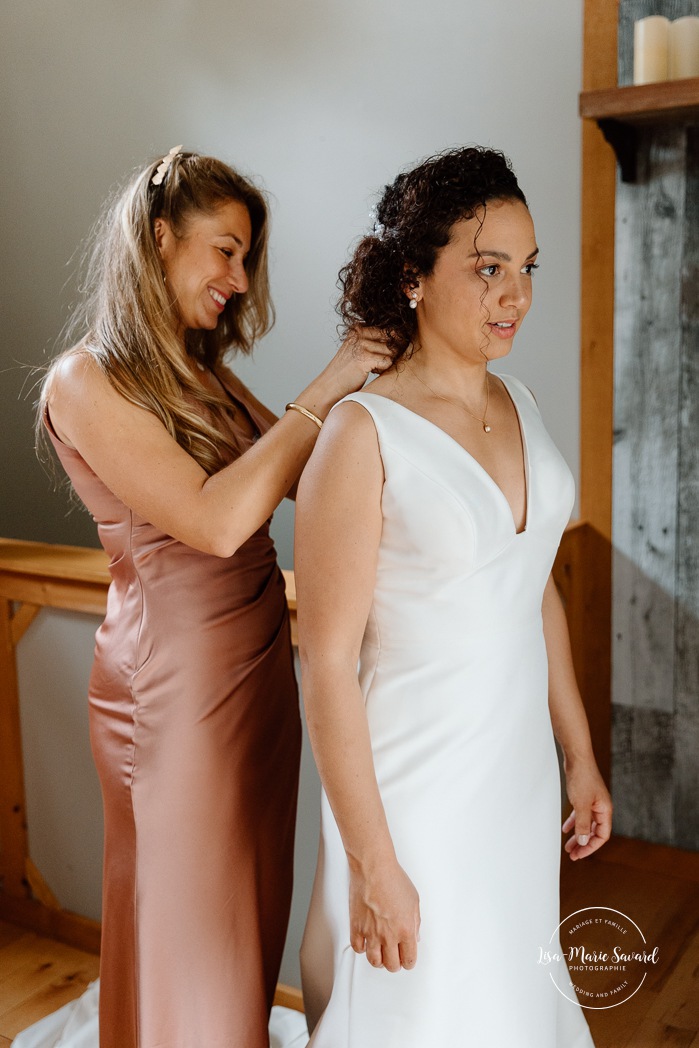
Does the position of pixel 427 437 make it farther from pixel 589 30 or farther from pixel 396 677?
pixel 589 30

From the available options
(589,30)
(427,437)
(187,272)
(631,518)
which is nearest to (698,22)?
(589,30)

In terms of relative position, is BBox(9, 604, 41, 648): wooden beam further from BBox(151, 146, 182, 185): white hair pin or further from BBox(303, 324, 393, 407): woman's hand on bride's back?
BBox(303, 324, 393, 407): woman's hand on bride's back

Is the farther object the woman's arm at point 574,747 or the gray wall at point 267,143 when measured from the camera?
the gray wall at point 267,143

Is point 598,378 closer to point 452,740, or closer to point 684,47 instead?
point 684,47

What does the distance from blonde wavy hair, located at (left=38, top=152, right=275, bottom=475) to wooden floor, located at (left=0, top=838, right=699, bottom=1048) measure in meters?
1.53

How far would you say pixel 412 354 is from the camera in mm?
1404

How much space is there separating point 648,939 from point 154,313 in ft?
6.37

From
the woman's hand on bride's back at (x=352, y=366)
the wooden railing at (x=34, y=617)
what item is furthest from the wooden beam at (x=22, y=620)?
the woman's hand on bride's back at (x=352, y=366)

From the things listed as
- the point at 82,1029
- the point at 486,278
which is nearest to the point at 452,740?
the point at 486,278

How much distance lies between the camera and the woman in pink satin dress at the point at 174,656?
1.59 m

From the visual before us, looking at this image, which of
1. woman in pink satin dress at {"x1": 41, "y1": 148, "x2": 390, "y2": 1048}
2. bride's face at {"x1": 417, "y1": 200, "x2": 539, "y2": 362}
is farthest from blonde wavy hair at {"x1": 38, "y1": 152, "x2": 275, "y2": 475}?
bride's face at {"x1": 417, "y1": 200, "x2": 539, "y2": 362}

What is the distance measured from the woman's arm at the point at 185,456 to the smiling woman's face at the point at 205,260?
202 millimetres

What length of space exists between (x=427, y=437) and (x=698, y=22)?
164 centimetres

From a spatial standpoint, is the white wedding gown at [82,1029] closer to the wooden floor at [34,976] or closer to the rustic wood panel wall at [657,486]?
the wooden floor at [34,976]
